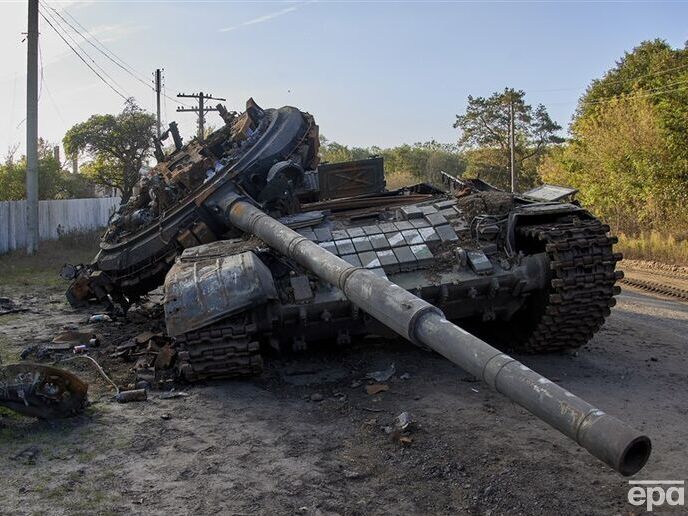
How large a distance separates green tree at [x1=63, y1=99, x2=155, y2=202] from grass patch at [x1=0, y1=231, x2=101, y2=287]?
27.7ft

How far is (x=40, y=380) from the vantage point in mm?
6160

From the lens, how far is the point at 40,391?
614 centimetres

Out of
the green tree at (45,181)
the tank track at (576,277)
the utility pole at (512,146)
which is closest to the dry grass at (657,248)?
the tank track at (576,277)

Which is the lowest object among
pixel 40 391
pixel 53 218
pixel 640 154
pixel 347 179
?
pixel 40 391

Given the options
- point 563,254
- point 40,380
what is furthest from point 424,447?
point 40,380

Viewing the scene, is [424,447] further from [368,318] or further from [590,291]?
[590,291]

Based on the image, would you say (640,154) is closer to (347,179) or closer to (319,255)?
(347,179)

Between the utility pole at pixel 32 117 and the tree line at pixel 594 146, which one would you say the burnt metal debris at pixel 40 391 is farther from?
the utility pole at pixel 32 117

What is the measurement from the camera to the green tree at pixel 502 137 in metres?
43.8

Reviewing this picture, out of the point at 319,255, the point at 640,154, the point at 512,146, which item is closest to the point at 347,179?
the point at 319,255

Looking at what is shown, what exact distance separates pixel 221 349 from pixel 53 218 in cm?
1994

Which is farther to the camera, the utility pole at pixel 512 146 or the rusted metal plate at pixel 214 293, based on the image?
the utility pole at pixel 512 146

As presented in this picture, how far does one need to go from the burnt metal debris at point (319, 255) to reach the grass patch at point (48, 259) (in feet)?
25.9

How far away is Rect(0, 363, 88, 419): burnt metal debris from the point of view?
5.99 meters
